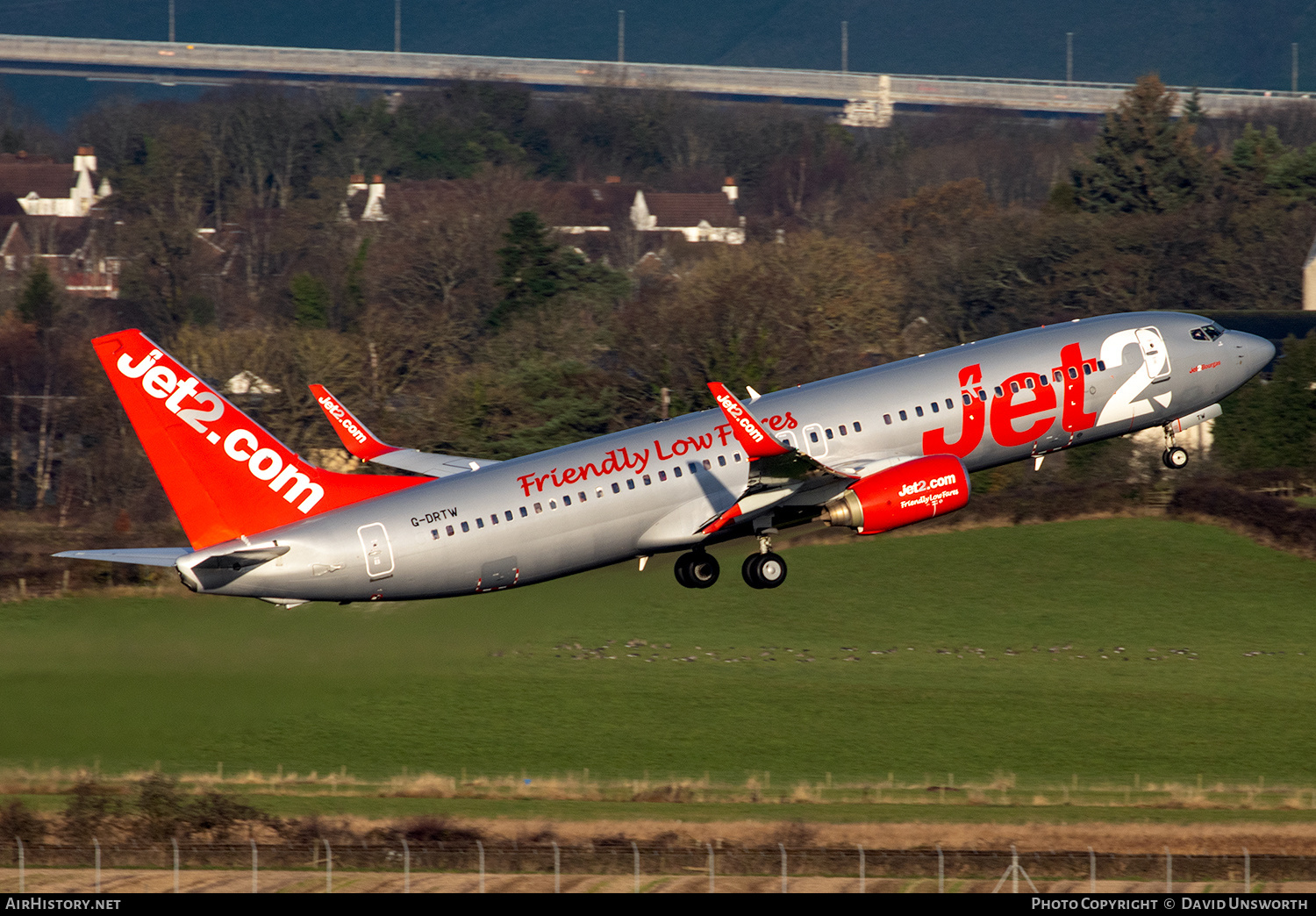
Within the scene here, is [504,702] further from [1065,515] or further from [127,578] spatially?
[1065,515]

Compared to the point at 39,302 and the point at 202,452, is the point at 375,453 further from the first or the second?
the point at 39,302

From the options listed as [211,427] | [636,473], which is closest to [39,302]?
[211,427]

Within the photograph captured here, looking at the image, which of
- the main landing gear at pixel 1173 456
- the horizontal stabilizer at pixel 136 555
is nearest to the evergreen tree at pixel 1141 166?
the main landing gear at pixel 1173 456

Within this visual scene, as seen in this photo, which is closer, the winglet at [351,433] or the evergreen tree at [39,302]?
the winglet at [351,433]

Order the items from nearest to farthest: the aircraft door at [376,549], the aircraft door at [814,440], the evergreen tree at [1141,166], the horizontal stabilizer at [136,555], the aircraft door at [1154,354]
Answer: the horizontal stabilizer at [136,555] → the aircraft door at [376,549] → the aircraft door at [814,440] → the aircraft door at [1154,354] → the evergreen tree at [1141,166]

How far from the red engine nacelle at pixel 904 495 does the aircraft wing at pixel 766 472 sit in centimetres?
59

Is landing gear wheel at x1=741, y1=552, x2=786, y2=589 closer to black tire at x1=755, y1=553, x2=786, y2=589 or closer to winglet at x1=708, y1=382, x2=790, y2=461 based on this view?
black tire at x1=755, y1=553, x2=786, y2=589

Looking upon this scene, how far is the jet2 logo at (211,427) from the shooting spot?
4406cm

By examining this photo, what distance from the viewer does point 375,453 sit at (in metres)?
51.8

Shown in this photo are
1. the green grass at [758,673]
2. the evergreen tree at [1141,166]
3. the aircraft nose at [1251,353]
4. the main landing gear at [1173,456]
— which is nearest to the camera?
the green grass at [758,673]

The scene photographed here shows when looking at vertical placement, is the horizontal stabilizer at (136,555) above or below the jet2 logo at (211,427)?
below

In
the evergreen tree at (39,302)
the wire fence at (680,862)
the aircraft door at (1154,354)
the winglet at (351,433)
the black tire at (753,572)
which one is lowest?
the wire fence at (680,862)

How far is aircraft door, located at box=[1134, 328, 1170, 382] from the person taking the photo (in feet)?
172

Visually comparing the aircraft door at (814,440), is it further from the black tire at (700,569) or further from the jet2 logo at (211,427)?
the jet2 logo at (211,427)
